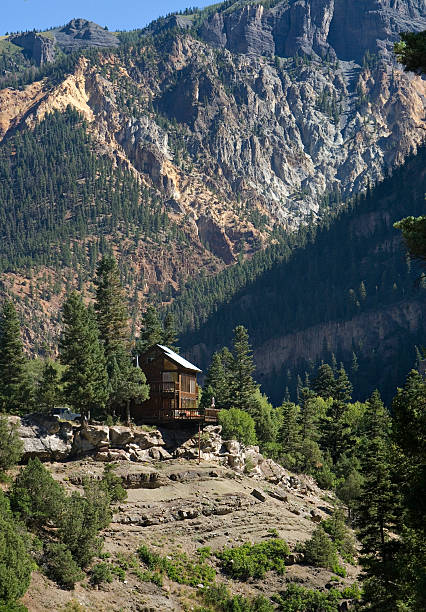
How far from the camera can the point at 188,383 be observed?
243 feet

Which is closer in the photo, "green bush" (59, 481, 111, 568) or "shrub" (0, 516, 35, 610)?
"shrub" (0, 516, 35, 610)

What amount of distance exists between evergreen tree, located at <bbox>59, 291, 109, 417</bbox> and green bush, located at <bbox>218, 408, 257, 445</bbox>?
58.6 ft

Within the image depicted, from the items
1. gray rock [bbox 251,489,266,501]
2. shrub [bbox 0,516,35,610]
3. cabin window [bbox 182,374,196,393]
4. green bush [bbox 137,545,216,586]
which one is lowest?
green bush [bbox 137,545,216,586]

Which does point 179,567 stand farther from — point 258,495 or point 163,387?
point 163,387

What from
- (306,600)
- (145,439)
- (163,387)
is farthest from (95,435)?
(306,600)

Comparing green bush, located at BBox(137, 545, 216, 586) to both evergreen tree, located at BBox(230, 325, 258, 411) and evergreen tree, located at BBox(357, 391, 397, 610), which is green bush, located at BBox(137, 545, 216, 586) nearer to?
evergreen tree, located at BBox(357, 391, 397, 610)

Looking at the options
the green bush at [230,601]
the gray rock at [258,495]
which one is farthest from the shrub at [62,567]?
the gray rock at [258,495]

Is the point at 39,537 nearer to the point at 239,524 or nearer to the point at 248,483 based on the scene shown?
the point at 239,524

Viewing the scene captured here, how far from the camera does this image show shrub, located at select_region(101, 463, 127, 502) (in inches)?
2045

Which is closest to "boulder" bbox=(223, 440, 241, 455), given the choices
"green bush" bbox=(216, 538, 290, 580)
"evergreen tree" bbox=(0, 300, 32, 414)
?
"green bush" bbox=(216, 538, 290, 580)

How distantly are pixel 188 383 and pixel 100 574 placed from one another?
31.2 m

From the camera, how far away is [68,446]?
2255 inches

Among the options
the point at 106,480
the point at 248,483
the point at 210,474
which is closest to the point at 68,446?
the point at 106,480

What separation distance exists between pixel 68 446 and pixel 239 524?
1392 cm
